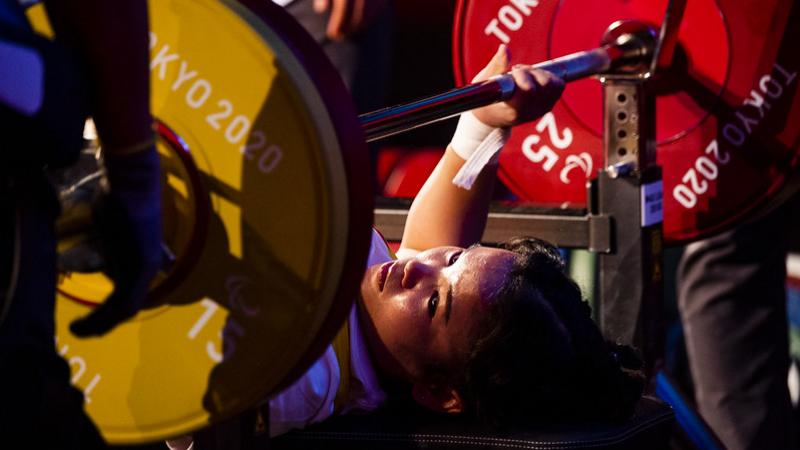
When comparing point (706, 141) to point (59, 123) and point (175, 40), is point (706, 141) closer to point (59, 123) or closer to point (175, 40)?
point (175, 40)

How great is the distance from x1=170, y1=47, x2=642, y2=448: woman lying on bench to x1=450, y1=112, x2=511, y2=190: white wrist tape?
72 millimetres

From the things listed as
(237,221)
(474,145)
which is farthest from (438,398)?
(237,221)

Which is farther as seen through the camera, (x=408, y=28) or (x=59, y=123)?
(x=408, y=28)

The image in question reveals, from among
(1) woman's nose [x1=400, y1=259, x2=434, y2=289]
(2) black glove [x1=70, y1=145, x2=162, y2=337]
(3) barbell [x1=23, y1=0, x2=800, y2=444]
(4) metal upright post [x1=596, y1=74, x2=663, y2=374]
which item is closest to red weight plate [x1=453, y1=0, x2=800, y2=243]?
(4) metal upright post [x1=596, y1=74, x2=663, y2=374]

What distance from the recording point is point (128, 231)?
1.07 metres

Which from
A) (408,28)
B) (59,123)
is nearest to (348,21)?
(59,123)

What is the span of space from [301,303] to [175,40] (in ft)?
1.03

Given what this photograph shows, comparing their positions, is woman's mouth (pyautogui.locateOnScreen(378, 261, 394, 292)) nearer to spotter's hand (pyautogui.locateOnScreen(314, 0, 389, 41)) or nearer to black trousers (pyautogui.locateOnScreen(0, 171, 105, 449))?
black trousers (pyautogui.locateOnScreen(0, 171, 105, 449))

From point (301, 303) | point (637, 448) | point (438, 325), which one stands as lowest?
point (637, 448)

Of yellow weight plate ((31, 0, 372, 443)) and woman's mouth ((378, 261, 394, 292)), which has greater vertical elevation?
yellow weight plate ((31, 0, 372, 443))

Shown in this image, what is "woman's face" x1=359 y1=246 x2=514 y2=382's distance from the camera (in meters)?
1.63

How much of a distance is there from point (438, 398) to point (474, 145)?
1.34 ft

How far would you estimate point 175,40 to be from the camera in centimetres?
126

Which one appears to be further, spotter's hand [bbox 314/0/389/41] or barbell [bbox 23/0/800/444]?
spotter's hand [bbox 314/0/389/41]
